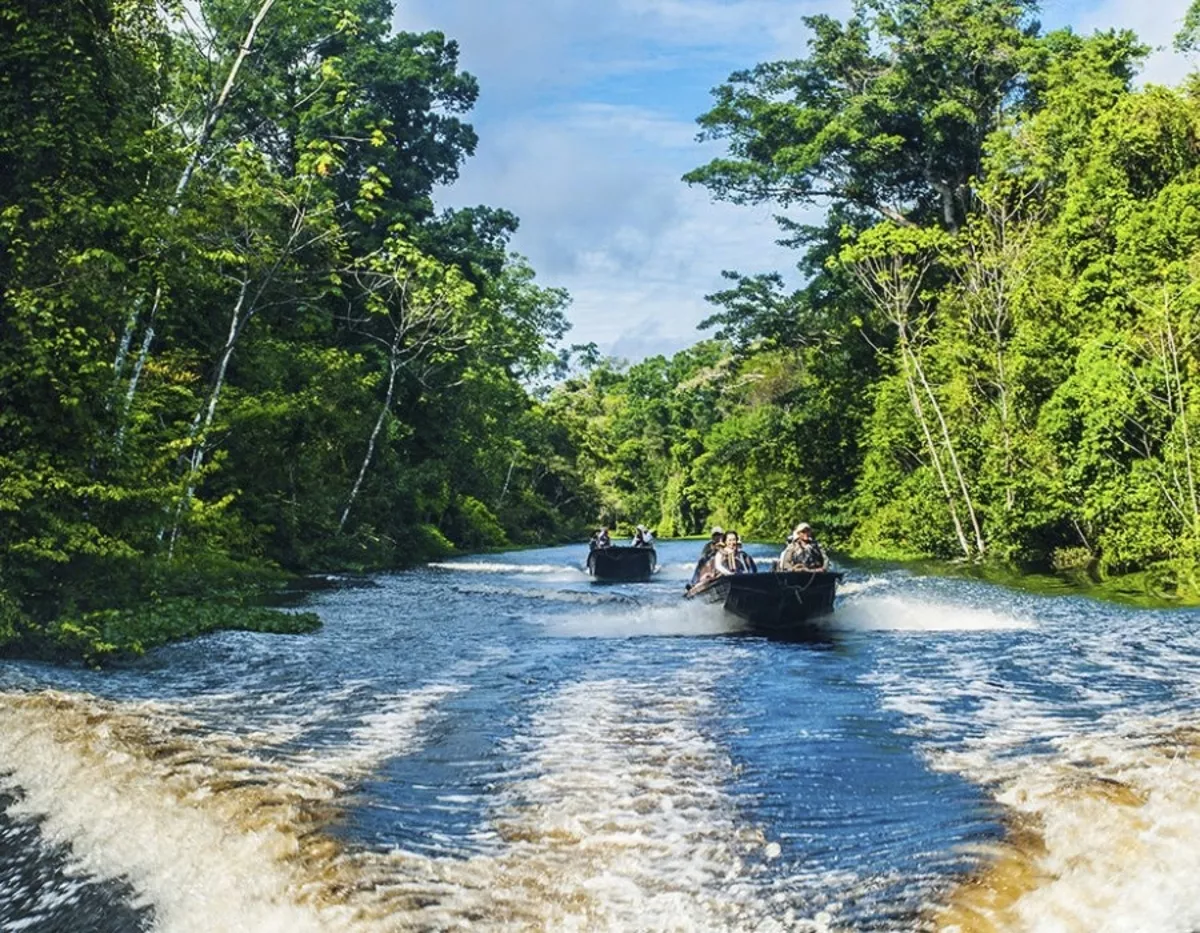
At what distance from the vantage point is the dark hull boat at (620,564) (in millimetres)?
29672

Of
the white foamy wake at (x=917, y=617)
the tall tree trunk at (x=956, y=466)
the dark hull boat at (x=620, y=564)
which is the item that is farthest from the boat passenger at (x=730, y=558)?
the tall tree trunk at (x=956, y=466)

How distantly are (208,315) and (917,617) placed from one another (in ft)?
54.4

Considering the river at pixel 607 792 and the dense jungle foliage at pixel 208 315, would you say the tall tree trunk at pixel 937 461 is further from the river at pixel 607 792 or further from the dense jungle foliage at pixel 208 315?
the river at pixel 607 792

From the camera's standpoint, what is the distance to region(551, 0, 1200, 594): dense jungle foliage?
22812 millimetres

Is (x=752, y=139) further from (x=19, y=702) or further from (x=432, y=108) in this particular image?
(x=19, y=702)

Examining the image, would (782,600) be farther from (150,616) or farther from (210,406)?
(210,406)

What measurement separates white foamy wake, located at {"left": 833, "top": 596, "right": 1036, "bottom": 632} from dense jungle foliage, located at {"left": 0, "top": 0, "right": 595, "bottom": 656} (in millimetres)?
9212

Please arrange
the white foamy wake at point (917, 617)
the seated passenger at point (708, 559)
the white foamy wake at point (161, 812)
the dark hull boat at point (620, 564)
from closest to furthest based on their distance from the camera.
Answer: the white foamy wake at point (161, 812) → the white foamy wake at point (917, 617) → the seated passenger at point (708, 559) → the dark hull boat at point (620, 564)

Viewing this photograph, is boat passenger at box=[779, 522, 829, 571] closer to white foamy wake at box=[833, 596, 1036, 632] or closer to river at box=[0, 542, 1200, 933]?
white foamy wake at box=[833, 596, 1036, 632]

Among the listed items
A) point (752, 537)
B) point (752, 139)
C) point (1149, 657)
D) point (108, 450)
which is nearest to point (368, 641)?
point (108, 450)

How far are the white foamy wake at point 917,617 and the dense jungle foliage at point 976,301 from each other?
15.7ft

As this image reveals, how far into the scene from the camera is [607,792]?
7184mm

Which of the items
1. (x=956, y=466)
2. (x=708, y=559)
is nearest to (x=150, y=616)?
(x=708, y=559)

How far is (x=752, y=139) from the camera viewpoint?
1604 inches
